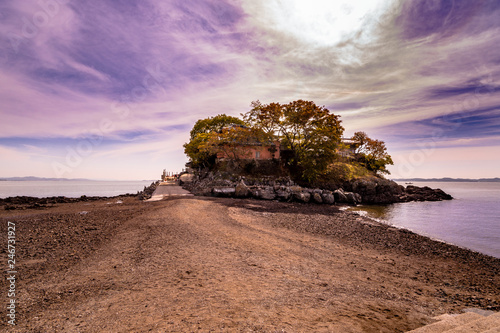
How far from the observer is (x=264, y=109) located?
3519cm

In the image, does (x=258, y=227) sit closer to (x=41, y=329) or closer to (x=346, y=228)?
(x=346, y=228)

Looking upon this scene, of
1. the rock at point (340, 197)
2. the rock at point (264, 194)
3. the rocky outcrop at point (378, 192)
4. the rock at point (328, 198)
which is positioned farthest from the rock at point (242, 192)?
the rocky outcrop at point (378, 192)

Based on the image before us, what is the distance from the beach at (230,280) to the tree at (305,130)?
23.3 m

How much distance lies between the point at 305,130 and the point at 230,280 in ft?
107

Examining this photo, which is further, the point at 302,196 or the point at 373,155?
the point at 373,155

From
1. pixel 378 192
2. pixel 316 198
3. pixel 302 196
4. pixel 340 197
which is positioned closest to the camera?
pixel 302 196

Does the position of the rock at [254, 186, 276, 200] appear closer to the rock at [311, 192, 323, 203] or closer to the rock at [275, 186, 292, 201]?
the rock at [275, 186, 292, 201]

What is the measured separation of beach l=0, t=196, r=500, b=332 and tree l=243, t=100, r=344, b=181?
2326 centimetres

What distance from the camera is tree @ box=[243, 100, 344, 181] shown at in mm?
33000

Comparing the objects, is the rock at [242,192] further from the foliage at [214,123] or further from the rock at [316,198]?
the foliage at [214,123]

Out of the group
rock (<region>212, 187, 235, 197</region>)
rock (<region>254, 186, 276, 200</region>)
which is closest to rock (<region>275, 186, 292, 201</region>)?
rock (<region>254, 186, 276, 200</region>)

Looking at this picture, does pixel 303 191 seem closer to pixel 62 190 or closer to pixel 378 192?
pixel 378 192

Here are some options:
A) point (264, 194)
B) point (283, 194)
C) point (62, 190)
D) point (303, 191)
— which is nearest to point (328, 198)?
point (303, 191)

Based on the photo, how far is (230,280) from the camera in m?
5.09
